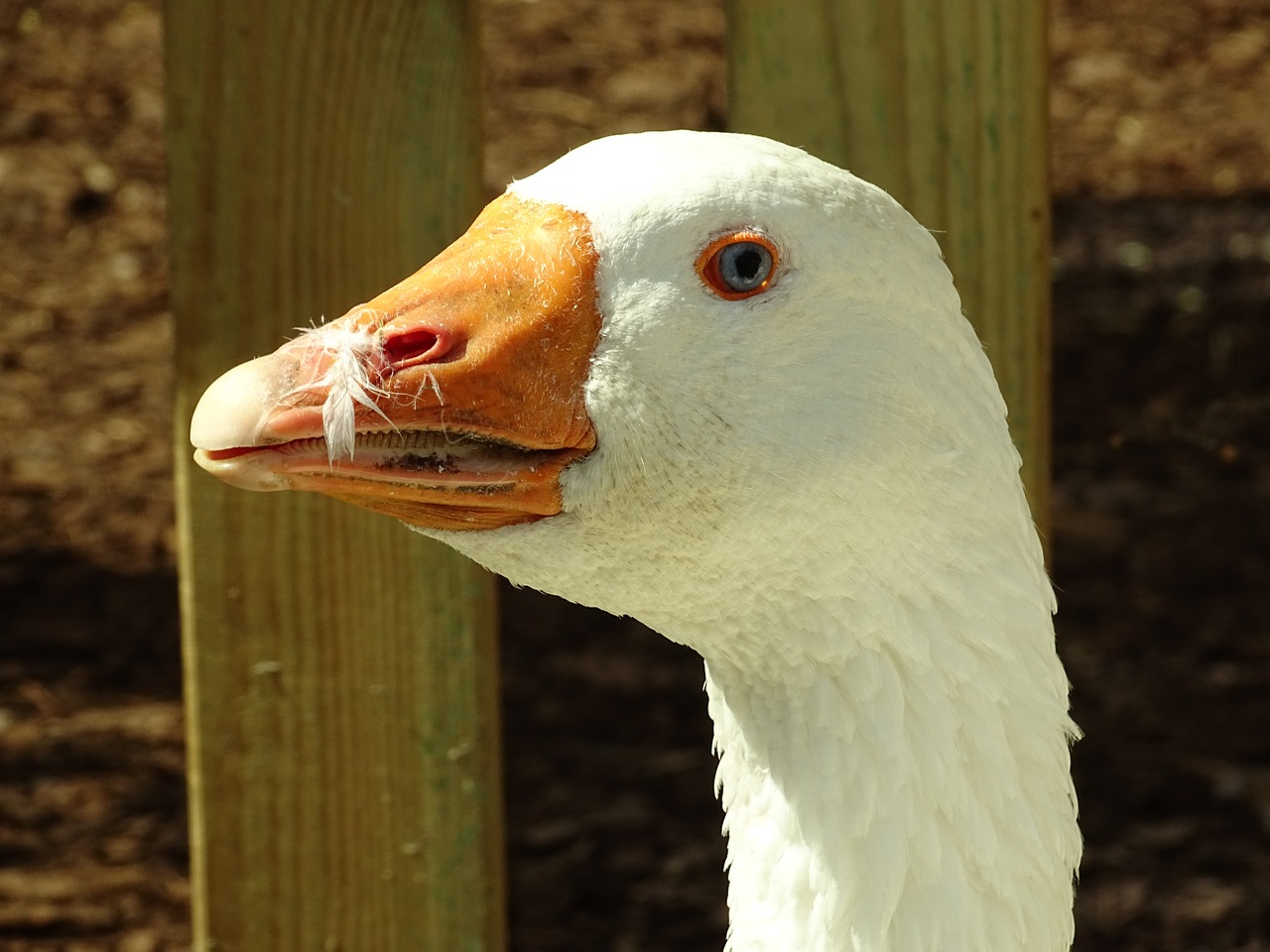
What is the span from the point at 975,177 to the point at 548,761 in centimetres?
267

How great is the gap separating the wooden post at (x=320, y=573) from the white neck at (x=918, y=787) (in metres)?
0.73

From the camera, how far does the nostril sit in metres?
1.81

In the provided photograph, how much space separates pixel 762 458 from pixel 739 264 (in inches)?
8.5

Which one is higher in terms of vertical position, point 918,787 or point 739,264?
point 739,264

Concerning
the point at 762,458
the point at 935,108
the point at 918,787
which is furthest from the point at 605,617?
the point at 762,458

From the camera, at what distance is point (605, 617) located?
516 cm

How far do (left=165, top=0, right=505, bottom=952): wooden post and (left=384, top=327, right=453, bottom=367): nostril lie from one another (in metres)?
0.72

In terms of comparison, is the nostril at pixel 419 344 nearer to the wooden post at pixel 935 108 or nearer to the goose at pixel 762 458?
the goose at pixel 762 458

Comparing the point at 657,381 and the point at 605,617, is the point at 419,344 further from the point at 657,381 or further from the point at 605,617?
the point at 605,617

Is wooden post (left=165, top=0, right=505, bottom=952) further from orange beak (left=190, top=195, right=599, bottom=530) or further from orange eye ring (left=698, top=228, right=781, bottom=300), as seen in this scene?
orange eye ring (left=698, top=228, right=781, bottom=300)

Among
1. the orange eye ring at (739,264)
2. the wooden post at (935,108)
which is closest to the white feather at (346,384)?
the orange eye ring at (739,264)

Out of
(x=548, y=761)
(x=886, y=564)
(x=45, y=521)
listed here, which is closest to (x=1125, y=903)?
(x=548, y=761)

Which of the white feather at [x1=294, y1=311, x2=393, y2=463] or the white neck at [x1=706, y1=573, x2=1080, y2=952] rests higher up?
the white feather at [x1=294, y1=311, x2=393, y2=463]

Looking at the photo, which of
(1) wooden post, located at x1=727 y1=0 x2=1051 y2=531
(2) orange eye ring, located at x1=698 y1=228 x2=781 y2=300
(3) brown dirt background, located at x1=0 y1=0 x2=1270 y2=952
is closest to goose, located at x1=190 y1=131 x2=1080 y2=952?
(2) orange eye ring, located at x1=698 y1=228 x2=781 y2=300
